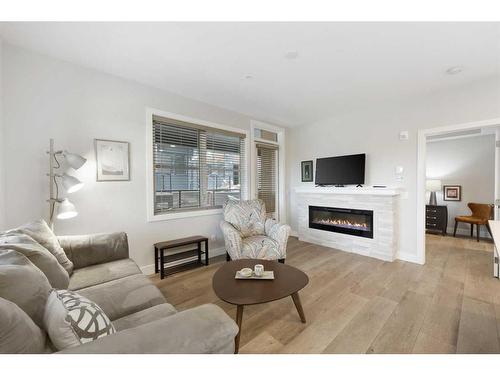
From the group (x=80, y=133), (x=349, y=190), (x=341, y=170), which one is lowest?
(x=349, y=190)

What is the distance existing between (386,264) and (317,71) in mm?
2793

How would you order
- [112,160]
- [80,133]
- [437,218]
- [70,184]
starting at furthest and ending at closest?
[437,218]
[112,160]
[80,133]
[70,184]

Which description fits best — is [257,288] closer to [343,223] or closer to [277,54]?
→ [277,54]

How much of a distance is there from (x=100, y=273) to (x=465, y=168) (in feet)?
22.2

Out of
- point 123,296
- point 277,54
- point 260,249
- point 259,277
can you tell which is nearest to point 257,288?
point 259,277

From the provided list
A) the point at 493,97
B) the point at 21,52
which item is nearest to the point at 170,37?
the point at 21,52

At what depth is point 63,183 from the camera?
196 centimetres

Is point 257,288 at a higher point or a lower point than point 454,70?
lower

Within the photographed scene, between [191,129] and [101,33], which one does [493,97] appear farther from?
[101,33]

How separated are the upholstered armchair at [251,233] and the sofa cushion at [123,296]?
4.41ft

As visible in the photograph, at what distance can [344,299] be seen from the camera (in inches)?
85.5

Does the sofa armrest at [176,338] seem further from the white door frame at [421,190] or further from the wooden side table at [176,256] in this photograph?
the white door frame at [421,190]

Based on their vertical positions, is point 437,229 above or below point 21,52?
below
